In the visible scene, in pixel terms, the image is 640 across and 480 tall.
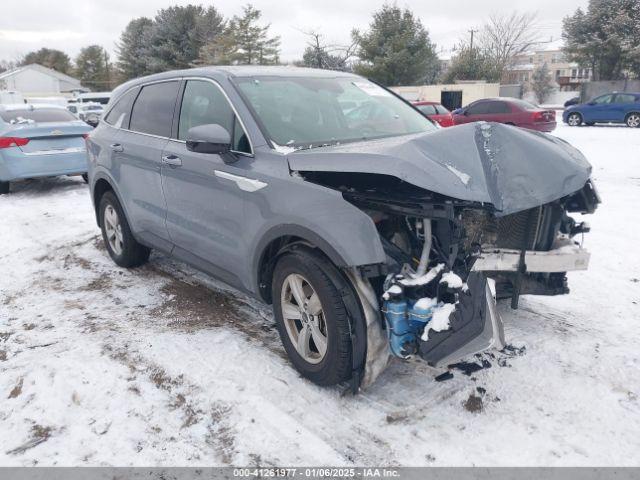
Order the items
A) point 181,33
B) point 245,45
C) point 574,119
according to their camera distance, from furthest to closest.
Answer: point 181,33 → point 245,45 → point 574,119

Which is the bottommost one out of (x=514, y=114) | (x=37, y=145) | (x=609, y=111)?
(x=609, y=111)

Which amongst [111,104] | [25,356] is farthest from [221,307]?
[111,104]

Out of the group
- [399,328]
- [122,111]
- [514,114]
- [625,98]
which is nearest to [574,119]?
[625,98]

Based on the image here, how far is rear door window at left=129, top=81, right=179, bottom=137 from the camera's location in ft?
14.4

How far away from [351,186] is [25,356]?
2582 millimetres

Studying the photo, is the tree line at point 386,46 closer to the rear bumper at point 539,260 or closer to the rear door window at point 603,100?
the rear door window at point 603,100

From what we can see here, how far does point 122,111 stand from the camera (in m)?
5.18

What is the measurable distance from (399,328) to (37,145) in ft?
27.9

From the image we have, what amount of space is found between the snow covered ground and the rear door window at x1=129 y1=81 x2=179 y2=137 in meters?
1.48

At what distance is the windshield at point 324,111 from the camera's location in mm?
3553

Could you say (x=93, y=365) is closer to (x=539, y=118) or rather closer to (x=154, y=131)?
(x=154, y=131)

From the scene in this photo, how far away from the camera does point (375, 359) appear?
9.64 feet

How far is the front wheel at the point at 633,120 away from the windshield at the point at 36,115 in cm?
1952

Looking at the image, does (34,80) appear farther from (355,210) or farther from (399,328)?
(399,328)
